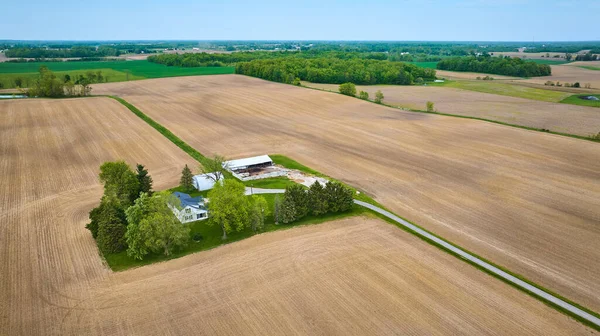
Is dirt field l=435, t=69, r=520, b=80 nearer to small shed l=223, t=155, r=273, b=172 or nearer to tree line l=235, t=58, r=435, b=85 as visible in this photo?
tree line l=235, t=58, r=435, b=85

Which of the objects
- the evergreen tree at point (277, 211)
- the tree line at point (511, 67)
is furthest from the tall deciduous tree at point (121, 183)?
the tree line at point (511, 67)

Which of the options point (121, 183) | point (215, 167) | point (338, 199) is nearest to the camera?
point (121, 183)

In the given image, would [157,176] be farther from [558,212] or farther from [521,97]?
[521,97]

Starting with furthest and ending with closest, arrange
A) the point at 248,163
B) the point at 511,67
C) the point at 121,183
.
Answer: the point at 511,67 → the point at 248,163 → the point at 121,183

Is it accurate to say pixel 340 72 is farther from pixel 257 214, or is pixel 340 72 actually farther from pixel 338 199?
pixel 257 214

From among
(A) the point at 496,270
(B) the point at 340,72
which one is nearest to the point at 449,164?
(A) the point at 496,270

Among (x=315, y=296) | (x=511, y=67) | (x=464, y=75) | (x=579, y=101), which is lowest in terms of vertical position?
(x=315, y=296)
